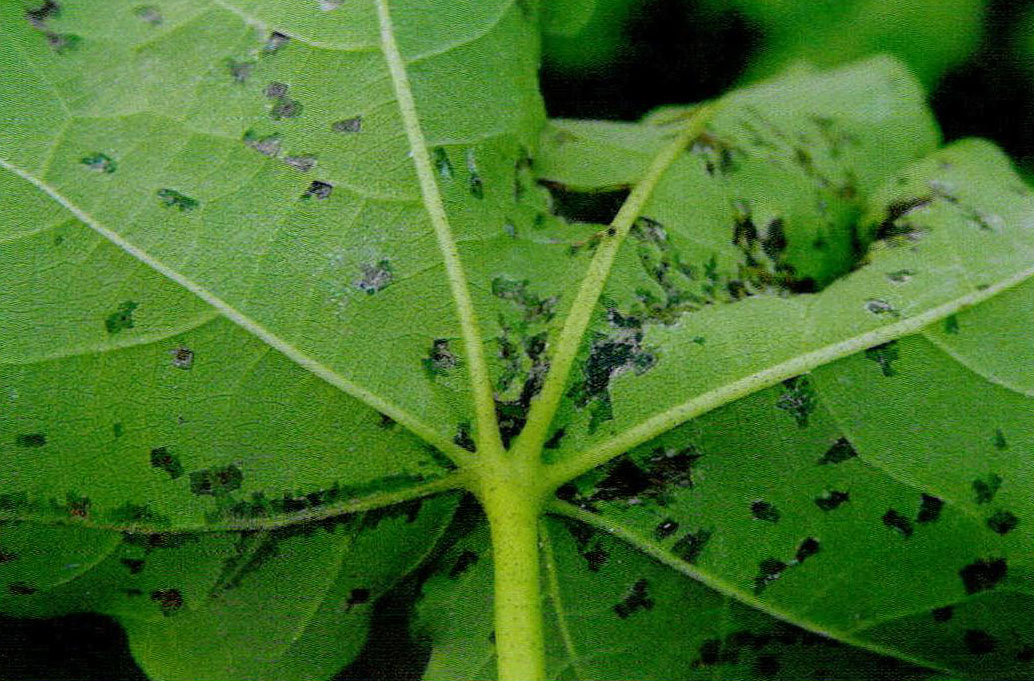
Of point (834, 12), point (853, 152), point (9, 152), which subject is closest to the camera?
point (9, 152)

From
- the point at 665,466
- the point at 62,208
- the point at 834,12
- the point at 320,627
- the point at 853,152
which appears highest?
the point at 834,12

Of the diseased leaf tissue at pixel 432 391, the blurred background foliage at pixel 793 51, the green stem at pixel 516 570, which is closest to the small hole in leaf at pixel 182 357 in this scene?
the diseased leaf tissue at pixel 432 391

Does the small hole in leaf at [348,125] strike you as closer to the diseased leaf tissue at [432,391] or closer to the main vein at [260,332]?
the diseased leaf tissue at [432,391]

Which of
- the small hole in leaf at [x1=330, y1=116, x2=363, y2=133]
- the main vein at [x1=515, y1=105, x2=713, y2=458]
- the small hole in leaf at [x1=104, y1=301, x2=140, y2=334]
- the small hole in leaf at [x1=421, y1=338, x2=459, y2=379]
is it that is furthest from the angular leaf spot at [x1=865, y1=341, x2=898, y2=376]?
the small hole in leaf at [x1=104, y1=301, x2=140, y2=334]

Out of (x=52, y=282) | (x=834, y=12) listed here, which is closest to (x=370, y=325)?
(x=52, y=282)

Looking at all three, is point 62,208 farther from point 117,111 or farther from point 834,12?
point 834,12
